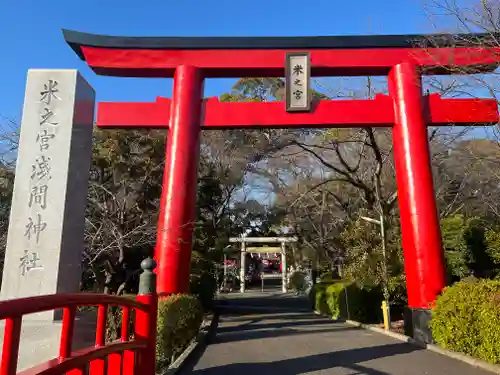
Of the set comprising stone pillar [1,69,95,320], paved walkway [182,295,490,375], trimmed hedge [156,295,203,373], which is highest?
stone pillar [1,69,95,320]

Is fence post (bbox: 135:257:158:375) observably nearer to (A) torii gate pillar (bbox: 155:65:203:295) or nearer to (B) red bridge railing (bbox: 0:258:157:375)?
(B) red bridge railing (bbox: 0:258:157:375)

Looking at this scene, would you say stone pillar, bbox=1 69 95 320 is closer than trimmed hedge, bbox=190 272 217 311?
Yes

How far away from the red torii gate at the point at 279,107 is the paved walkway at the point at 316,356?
1.56 metres

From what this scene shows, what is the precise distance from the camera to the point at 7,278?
5.26 m

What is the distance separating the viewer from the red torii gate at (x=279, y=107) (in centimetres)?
913

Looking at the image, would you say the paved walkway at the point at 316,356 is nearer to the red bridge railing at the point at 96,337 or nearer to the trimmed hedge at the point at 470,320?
the trimmed hedge at the point at 470,320

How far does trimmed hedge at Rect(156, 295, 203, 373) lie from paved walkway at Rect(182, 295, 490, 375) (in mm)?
529

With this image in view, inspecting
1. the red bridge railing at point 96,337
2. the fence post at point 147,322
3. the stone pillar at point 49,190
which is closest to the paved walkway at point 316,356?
the fence post at point 147,322

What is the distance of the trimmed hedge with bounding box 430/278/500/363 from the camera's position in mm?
6211

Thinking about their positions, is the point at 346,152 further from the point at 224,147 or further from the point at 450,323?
the point at 450,323

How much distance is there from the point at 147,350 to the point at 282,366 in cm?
267

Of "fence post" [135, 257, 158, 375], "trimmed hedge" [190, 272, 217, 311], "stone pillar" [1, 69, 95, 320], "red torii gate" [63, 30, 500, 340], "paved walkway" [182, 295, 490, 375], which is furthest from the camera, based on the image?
"trimmed hedge" [190, 272, 217, 311]

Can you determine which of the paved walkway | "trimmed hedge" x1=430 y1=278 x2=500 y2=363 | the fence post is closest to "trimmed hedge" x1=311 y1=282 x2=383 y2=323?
the paved walkway

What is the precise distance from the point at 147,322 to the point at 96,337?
1.13m
